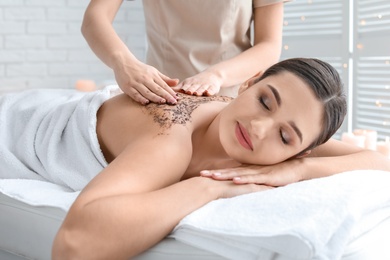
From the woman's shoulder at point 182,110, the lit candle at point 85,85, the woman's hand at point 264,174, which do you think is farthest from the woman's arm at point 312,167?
the lit candle at point 85,85

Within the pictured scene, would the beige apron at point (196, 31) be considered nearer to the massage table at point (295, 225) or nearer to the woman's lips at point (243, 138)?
the woman's lips at point (243, 138)

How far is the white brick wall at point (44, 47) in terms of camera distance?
4.78m

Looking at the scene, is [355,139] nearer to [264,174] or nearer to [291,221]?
[264,174]

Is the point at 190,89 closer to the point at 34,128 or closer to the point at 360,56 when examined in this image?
the point at 34,128

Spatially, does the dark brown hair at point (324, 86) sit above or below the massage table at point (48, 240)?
above

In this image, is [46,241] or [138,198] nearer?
[138,198]

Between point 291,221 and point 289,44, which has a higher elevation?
point 291,221

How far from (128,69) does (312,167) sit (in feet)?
2.16

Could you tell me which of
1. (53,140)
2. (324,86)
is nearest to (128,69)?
(53,140)

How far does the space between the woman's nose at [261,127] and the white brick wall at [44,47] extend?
3.51 meters

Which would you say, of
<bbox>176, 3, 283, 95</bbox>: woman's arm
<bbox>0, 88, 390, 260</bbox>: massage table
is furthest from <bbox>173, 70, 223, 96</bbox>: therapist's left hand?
<bbox>0, 88, 390, 260</bbox>: massage table

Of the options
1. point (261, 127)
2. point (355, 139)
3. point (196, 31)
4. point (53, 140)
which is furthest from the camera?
point (355, 139)

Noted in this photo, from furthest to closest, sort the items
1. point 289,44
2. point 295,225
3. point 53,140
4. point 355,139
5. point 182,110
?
1. point 289,44
2. point 355,139
3. point 53,140
4. point 182,110
5. point 295,225

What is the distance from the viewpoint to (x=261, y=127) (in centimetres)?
166
